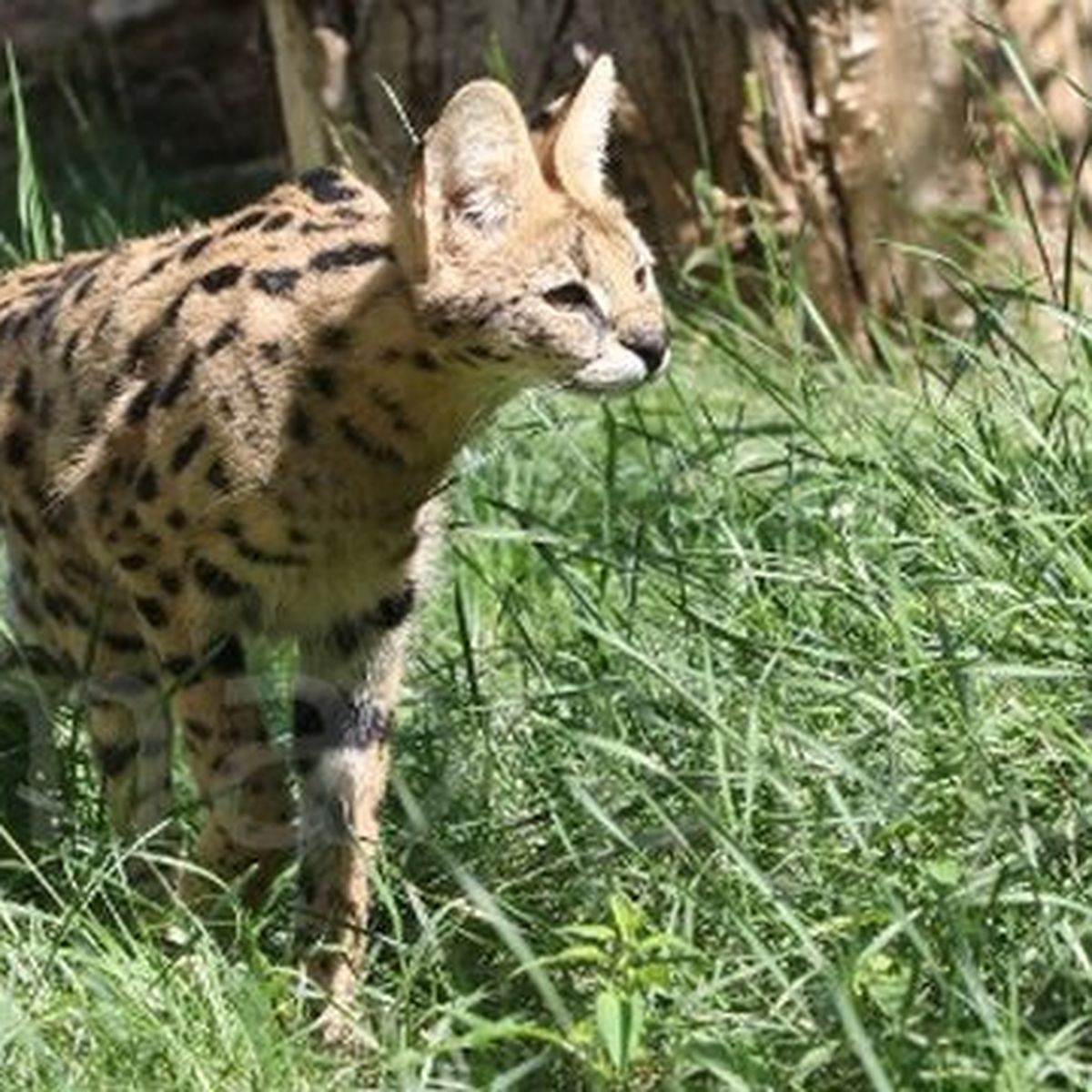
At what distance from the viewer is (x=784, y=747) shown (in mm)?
4703

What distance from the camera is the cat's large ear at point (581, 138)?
508cm

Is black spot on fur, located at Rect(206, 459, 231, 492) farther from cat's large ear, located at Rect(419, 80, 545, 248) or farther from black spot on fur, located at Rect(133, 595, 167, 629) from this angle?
cat's large ear, located at Rect(419, 80, 545, 248)

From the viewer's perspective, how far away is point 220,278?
5141 millimetres

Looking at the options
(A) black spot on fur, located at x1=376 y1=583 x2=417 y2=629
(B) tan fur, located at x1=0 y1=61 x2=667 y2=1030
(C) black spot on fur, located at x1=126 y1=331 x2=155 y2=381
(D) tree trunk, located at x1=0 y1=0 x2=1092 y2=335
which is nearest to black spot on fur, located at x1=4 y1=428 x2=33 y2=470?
(B) tan fur, located at x1=0 y1=61 x2=667 y2=1030

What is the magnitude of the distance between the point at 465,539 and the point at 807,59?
1447mm

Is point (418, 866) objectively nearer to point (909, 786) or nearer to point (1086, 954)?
point (909, 786)

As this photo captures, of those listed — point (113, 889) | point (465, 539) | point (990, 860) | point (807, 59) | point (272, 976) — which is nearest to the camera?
point (990, 860)

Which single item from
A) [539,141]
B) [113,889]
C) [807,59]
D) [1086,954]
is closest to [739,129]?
[807,59]

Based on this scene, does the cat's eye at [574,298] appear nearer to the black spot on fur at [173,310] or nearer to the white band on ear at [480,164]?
the white band on ear at [480,164]

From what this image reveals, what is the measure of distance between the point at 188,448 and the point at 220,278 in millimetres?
265

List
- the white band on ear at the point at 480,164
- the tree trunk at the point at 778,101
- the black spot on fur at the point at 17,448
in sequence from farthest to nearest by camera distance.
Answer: the tree trunk at the point at 778,101, the black spot on fur at the point at 17,448, the white band on ear at the point at 480,164

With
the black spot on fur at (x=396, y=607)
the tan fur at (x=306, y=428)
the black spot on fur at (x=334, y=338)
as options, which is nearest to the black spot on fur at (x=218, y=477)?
the tan fur at (x=306, y=428)

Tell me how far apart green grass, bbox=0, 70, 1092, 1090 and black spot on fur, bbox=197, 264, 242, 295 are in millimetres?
509

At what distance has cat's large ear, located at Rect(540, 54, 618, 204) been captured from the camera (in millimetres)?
5082
